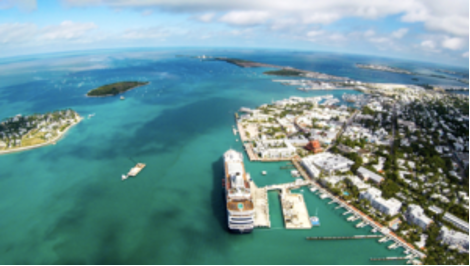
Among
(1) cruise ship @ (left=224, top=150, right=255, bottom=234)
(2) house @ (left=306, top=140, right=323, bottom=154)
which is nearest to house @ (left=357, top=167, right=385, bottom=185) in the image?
(2) house @ (left=306, top=140, right=323, bottom=154)

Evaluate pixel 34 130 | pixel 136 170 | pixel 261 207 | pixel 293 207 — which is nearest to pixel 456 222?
pixel 293 207

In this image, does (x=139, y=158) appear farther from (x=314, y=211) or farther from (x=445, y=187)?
(x=445, y=187)

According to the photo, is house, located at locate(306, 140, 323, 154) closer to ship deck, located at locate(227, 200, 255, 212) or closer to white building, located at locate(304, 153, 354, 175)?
white building, located at locate(304, 153, 354, 175)

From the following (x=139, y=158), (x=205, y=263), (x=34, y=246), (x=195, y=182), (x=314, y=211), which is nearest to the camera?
(x=205, y=263)

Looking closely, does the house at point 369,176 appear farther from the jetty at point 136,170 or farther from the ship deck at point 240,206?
the jetty at point 136,170

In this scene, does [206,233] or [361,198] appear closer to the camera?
[206,233]

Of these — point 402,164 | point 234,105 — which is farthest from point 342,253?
point 234,105

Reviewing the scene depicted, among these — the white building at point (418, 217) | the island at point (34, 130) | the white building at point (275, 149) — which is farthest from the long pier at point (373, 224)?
the island at point (34, 130)
